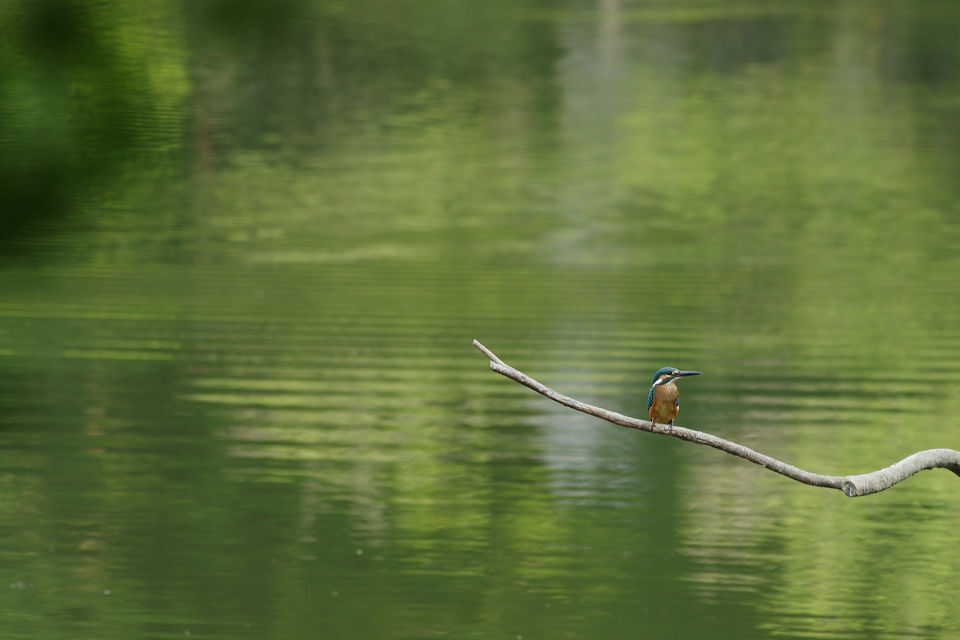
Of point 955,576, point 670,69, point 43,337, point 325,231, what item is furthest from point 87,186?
point 670,69

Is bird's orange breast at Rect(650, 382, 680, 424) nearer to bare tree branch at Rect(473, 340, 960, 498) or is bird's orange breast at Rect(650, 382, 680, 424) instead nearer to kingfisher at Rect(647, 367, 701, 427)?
kingfisher at Rect(647, 367, 701, 427)

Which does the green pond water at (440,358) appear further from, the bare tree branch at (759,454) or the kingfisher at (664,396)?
the kingfisher at (664,396)

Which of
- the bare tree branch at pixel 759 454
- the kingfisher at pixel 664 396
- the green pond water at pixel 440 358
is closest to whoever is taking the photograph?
the bare tree branch at pixel 759 454

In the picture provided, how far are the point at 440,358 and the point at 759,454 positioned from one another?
893 cm

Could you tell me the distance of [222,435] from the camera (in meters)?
7.96

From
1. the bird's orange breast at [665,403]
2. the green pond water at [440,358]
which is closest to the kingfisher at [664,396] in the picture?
the bird's orange breast at [665,403]

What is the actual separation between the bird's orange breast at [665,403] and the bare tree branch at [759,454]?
0.94 feet

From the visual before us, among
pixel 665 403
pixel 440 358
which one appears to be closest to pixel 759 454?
pixel 665 403

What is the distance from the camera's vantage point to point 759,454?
1618 millimetres

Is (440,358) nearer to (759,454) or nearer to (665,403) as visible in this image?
(665,403)

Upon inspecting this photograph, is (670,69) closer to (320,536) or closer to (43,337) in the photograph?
(43,337)

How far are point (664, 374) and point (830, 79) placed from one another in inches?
1055

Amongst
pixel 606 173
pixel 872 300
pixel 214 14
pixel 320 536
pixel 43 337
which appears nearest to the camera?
pixel 214 14

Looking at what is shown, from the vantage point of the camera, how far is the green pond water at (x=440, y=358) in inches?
203
